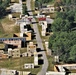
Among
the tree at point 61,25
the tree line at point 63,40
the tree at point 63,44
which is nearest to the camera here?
the tree line at point 63,40

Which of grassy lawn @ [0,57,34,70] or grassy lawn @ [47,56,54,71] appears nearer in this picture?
grassy lawn @ [47,56,54,71]

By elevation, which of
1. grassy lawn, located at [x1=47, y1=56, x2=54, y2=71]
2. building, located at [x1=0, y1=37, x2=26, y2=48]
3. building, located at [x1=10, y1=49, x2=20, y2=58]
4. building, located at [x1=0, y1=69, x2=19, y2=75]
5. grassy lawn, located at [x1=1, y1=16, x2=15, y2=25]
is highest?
grassy lawn, located at [x1=1, y1=16, x2=15, y2=25]

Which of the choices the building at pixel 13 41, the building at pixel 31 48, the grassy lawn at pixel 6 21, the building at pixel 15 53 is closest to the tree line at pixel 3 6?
the grassy lawn at pixel 6 21

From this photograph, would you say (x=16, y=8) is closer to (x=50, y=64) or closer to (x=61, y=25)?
(x=61, y=25)

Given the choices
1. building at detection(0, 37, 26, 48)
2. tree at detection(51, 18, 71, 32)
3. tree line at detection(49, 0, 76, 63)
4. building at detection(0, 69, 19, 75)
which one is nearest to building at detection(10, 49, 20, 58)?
building at detection(0, 37, 26, 48)

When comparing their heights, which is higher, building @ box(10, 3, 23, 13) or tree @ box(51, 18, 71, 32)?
building @ box(10, 3, 23, 13)

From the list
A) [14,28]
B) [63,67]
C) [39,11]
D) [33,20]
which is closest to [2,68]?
[63,67]

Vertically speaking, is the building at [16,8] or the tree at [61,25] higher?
the building at [16,8]

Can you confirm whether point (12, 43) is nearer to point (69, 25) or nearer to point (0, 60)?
point (0, 60)

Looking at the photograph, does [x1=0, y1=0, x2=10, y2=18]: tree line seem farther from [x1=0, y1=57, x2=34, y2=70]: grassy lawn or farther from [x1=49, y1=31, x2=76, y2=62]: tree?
[x1=0, y1=57, x2=34, y2=70]: grassy lawn

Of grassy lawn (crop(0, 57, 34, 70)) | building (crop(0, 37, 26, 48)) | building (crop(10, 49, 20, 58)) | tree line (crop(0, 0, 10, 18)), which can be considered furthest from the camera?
tree line (crop(0, 0, 10, 18))

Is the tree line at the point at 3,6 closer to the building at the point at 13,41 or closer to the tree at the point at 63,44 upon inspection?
the building at the point at 13,41
